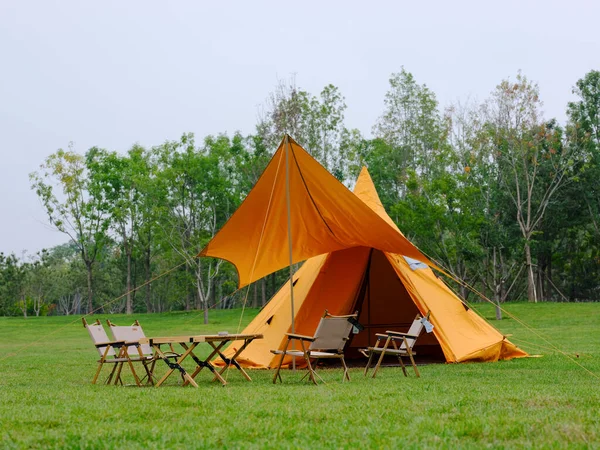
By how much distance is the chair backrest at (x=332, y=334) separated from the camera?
23.0 ft

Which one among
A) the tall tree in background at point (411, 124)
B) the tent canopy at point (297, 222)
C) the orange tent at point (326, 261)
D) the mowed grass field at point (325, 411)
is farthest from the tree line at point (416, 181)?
the mowed grass field at point (325, 411)

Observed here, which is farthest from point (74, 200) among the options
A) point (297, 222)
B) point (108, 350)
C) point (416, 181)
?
point (108, 350)

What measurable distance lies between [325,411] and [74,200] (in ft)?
99.4

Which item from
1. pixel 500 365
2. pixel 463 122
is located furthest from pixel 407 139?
pixel 500 365

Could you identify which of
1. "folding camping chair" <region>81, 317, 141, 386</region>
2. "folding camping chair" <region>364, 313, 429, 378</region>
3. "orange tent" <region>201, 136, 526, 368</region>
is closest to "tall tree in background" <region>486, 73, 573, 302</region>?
"orange tent" <region>201, 136, 526, 368</region>

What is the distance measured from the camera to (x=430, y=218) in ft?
66.3

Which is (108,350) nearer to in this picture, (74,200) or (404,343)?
(404,343)

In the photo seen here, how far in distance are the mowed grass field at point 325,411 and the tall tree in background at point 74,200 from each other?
2569cm

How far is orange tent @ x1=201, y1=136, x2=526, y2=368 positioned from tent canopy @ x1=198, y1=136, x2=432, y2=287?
0.04 ft

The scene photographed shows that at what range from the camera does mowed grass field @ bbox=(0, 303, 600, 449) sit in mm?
3676

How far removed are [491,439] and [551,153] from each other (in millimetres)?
25507

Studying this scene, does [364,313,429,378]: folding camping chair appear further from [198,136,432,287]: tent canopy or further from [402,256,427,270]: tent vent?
[402,256,427,270]: tent vent

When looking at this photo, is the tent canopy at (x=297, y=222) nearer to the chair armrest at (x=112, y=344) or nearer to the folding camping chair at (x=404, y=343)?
the folding camping chair at (x=404, y=343)

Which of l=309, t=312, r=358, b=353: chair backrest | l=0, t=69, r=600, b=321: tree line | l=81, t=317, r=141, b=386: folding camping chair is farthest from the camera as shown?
l=0, t=69, r=600, b=321: tree line
